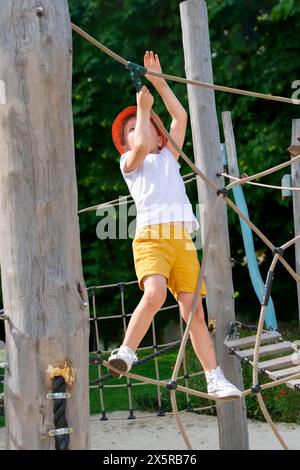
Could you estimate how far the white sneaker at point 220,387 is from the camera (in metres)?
3.82

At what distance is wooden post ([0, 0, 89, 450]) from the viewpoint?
114 inches

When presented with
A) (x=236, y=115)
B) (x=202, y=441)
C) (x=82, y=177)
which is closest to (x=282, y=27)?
(x=236, y=115)

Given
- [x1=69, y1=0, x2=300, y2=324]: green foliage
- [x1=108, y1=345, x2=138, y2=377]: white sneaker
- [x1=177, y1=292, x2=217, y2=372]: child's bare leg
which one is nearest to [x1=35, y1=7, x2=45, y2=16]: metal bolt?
[x1=108, y1=345, x2=138, y2=377]: white sneaker

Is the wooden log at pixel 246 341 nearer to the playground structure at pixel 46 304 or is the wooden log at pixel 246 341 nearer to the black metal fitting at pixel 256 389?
the black metal fitting at pixel 256 389

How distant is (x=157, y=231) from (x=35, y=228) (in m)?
1.02

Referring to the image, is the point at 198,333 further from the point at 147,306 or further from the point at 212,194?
the point at 212,194

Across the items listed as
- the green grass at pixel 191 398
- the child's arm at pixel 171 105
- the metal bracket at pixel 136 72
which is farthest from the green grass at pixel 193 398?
the metal bracket at pixel 136 72

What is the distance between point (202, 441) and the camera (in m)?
6.12

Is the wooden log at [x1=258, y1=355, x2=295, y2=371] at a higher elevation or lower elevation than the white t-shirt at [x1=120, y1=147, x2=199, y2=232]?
lower

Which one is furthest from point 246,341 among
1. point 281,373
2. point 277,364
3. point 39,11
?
point 39,11

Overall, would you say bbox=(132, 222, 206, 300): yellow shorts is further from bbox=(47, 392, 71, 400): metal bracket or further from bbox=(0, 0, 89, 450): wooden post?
bbox=(47, 392, 71, 400): metal bracket

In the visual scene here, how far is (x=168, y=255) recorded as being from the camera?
3.86 m

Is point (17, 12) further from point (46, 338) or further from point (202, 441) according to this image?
point (202, 441)
